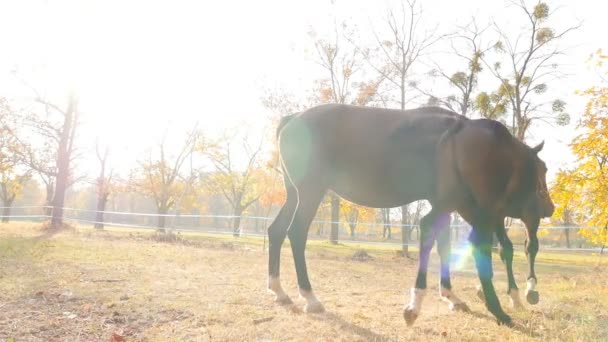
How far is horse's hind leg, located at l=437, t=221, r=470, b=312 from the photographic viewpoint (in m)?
4.63

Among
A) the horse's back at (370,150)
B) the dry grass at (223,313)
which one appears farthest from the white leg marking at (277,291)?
the horse's back at (370,150)

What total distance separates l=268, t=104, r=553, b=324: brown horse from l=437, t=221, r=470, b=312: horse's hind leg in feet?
0.04

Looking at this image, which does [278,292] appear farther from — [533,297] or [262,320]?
[533,297]

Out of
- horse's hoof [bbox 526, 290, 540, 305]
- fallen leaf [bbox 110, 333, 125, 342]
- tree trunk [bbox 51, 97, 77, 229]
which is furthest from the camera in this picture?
tree trunk [bbox 51, 97, 77, 229]

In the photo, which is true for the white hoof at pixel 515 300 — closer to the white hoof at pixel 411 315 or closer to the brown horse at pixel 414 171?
the brown horse at pixel 414 171

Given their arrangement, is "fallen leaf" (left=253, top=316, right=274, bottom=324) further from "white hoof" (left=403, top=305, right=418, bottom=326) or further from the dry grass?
"white hoof" (left=403, top=305, right=418, bottom=326)

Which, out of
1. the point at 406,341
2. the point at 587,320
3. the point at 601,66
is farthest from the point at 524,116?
the point at 406,341

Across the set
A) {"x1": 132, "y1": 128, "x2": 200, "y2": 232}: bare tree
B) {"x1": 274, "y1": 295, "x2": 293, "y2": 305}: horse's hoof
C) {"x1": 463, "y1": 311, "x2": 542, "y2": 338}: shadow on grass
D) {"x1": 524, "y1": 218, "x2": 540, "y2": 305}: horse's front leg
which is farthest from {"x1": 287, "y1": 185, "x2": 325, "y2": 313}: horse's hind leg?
{"x1": 132, "y1": 128, "x2": 200, "y2": 232}: bare tree

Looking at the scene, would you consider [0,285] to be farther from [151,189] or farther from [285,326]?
[151,189]

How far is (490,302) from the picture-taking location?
3904mm

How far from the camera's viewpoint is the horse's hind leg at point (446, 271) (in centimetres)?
463

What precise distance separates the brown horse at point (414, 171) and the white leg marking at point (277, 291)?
0.04 ft

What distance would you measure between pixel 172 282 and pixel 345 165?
3712mm

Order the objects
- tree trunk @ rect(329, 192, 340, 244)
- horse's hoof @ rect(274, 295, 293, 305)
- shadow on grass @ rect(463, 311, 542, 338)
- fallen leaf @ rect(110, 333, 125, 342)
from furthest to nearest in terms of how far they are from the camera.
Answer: tree trunk @ rect(329, 192, 340, 244) < horse's hoof @ rect(274, 295, 293, 305) < shadow on grass @ rect(463, 311, 542, 338) < fallen leaf @ rect(110, 333, 125, 342)
